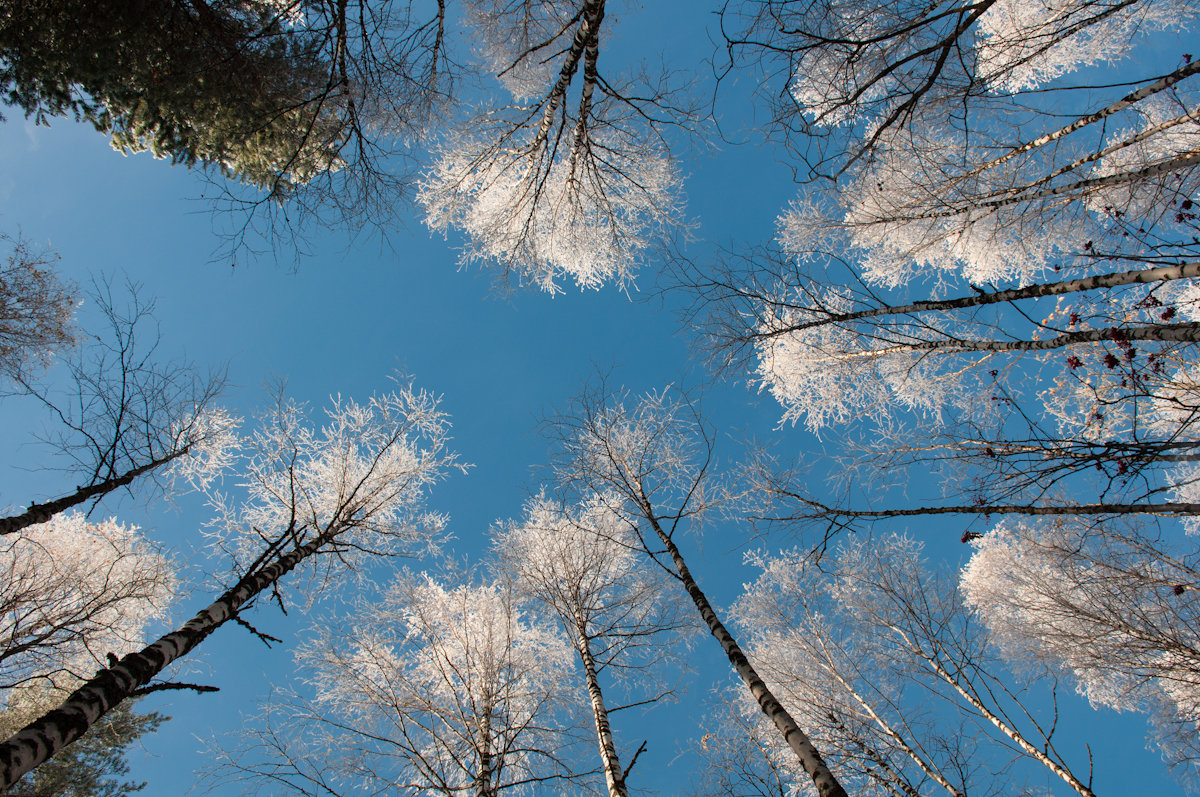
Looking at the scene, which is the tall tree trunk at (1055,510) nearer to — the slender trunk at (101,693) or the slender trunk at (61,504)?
the slender trunk at (101,693)

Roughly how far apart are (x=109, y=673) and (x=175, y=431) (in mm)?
4750

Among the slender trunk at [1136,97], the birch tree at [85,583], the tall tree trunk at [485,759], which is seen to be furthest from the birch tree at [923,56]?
the birch tree at [85,583]

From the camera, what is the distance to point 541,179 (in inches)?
287

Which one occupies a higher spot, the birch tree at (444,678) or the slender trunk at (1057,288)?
the slender trunk at (1057,288)

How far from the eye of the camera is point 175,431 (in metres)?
6.48

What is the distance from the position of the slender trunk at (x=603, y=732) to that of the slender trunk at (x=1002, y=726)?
401 centimetres

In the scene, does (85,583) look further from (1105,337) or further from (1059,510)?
(1105,337)

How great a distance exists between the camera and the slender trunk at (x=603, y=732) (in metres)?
4.47

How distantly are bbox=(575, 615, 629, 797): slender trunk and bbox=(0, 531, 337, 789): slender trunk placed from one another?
347cm

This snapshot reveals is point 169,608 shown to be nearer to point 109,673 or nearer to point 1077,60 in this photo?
point 109,673

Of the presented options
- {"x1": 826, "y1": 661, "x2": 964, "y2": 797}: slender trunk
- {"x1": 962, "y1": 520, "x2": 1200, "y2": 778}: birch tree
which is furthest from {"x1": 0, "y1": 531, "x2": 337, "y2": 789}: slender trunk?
{"x1": 962, "y1": 520, "x2": 1200, "y2": 778}: birch tree

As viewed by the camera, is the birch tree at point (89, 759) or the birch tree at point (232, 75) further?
the birch tree at point (89, 759)

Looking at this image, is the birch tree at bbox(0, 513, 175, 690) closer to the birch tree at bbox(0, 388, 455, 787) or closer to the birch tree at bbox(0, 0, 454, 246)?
the birch tree at bbox(0, 388, 455, 787)

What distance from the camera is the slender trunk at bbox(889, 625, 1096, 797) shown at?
4.53m
